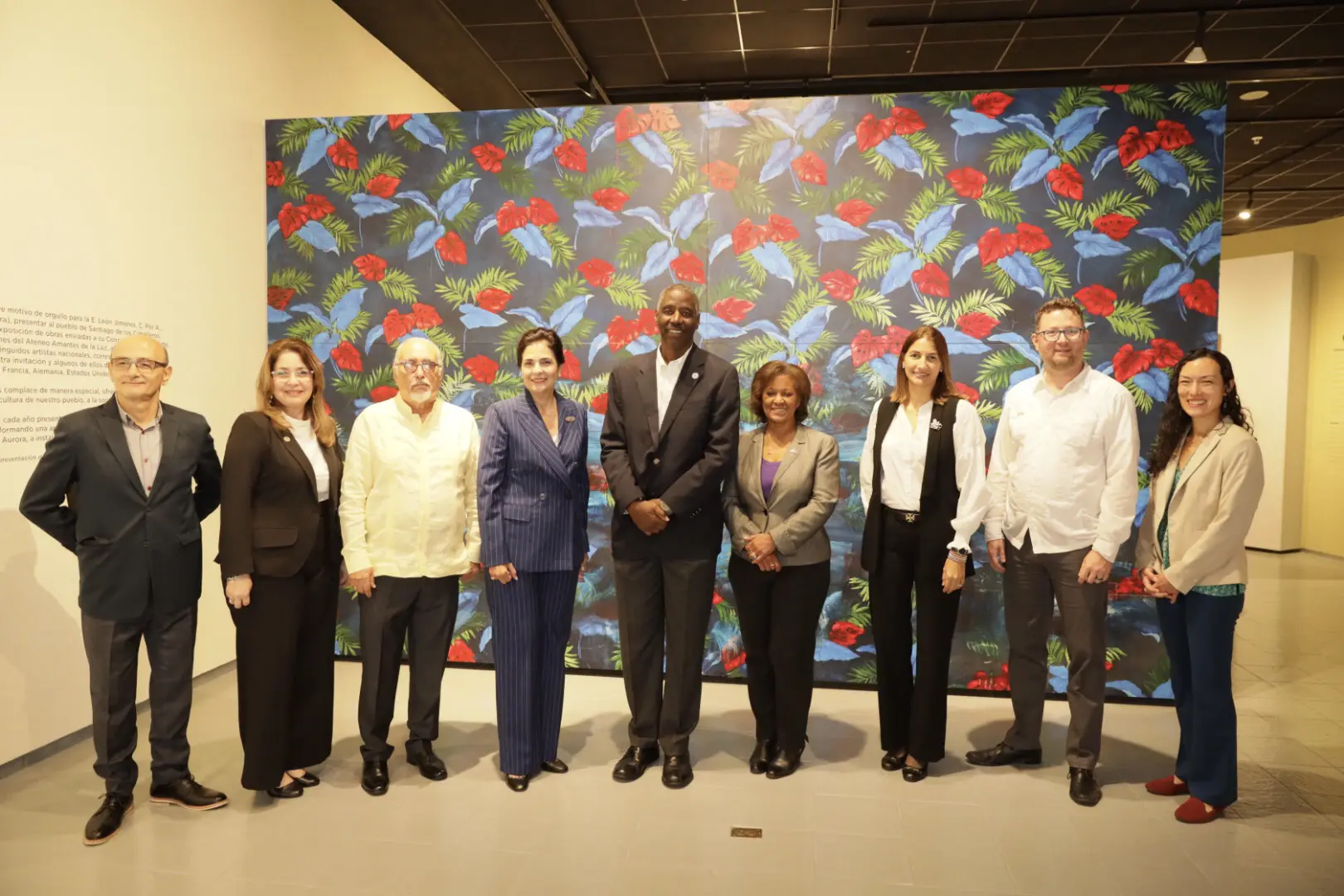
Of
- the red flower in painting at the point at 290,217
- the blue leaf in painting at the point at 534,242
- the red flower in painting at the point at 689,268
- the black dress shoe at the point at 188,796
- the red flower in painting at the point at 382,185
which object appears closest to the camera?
the black dress shoe at the point at 188,796

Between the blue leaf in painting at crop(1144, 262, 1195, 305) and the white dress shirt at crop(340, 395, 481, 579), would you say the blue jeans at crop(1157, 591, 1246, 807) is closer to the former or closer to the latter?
Result: the blue leaf in painting at crop(1144, 262, 1195, 305)

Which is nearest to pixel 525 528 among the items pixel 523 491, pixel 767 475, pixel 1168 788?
pixel 523 491

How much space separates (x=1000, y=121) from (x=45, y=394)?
14.5 feet

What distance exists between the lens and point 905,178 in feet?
13.9

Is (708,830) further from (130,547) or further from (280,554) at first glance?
(130,547)

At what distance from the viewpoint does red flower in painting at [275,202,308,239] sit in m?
4.76

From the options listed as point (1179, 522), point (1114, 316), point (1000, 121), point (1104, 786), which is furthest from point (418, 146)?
point (1104, 786)

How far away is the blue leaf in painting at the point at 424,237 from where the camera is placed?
15.1 ft

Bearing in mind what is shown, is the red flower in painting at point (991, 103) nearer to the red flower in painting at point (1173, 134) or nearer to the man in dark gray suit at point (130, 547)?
the red flower in painting at point (1173, 134)

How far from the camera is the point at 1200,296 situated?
407 cm

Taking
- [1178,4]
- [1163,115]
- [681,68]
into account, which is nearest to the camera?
[1163,115]

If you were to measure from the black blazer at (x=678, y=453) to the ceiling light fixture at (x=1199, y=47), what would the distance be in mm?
3968

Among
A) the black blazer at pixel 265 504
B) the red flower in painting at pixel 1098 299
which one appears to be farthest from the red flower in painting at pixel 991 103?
the black blazer at pixel 265 504

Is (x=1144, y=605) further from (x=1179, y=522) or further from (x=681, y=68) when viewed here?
(x=681, y=68)
